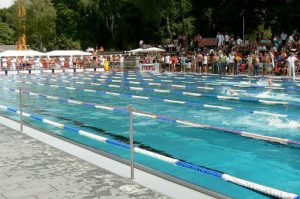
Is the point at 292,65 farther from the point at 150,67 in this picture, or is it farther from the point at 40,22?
the point at 40,22

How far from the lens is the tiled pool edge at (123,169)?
4.84 meters

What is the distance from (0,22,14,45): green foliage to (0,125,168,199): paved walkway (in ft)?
290

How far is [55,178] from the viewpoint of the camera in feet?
17.9

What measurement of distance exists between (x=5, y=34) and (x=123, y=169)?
91288 mm

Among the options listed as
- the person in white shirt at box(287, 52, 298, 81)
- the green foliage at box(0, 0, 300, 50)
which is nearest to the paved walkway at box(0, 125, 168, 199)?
the person in white shirt at box(287, 52, 298, 81)

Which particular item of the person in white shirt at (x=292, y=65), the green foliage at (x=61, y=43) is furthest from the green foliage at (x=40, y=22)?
the person in white shirt at (x=292, y=65)

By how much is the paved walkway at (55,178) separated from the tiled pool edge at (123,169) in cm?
14

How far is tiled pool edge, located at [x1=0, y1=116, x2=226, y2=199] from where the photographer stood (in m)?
4.84

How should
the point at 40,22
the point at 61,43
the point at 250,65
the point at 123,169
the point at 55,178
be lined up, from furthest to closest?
the point at 61,43 < the point at 40,22 < the point at 250,65 < the point at 123,169 < the point at 55,178

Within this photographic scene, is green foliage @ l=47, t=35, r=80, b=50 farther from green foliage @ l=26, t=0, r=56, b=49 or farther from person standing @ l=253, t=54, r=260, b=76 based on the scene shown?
person standing @ l=253, t=54, r=260, b=76

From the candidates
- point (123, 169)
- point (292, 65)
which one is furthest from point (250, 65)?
point (123, 169)

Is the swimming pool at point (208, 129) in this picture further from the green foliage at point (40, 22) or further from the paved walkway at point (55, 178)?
the green foliage at point (40, 22)

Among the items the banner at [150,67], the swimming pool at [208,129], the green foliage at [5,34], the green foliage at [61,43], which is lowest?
the swimming pool at [208,129]

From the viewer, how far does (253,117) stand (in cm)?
1173
